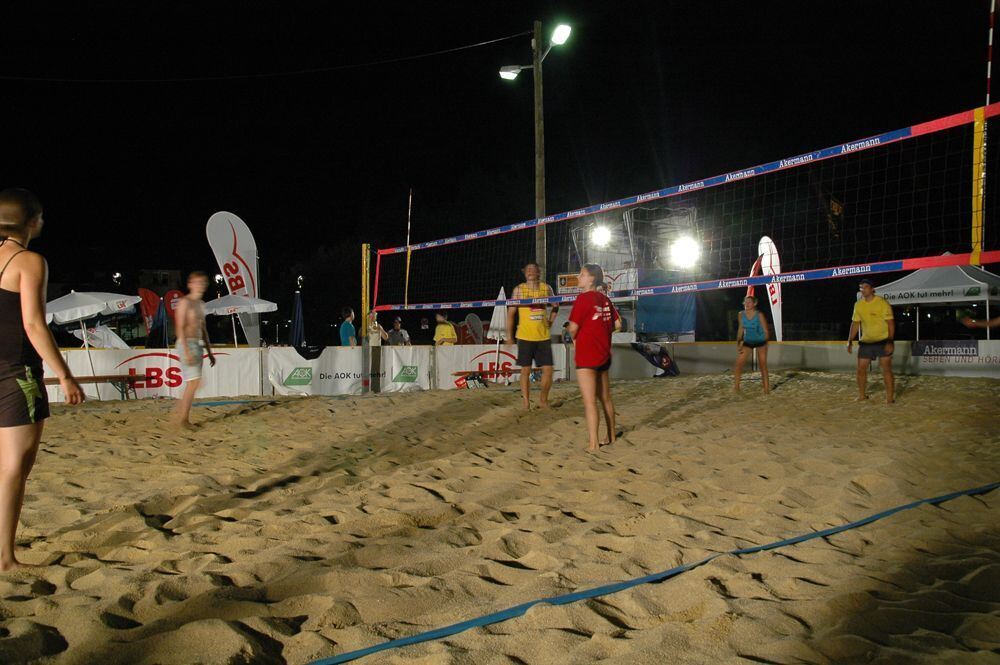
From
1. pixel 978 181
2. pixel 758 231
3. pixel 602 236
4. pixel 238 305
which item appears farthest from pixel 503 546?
pixel 758 231

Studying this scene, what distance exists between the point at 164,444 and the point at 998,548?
16.6 ft

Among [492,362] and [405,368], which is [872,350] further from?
[405,368]

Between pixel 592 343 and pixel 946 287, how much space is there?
11.0 metres

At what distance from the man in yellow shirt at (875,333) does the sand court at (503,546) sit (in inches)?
66.2

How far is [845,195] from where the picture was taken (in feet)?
75.8

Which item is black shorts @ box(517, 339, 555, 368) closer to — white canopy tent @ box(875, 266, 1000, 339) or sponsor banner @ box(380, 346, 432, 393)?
sponsor banner @ box(380, 346, 432, 393)

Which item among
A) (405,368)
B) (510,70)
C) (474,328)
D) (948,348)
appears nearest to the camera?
(948,348)

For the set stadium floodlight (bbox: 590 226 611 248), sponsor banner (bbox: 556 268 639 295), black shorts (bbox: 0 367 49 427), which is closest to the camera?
black shorts (bbox: 0 367 49 427)

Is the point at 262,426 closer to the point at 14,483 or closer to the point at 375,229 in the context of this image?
the point at 14,483

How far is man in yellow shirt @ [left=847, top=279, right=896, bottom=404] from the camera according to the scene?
686cm

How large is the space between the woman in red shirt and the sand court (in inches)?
13.9

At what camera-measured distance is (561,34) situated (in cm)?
1004

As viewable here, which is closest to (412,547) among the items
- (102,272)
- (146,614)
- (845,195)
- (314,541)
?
(314,541)

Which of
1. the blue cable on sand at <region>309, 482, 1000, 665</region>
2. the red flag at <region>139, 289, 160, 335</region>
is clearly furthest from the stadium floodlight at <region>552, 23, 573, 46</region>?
the red flag at <region>139, 289, 160, 335</region>
